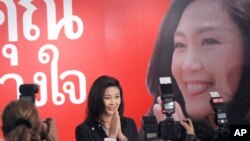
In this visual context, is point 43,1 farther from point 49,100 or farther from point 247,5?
point 247,5

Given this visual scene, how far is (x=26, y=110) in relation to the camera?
2236 millimetres

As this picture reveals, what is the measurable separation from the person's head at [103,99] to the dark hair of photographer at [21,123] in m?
0.92

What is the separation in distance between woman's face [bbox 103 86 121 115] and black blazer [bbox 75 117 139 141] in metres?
0.13

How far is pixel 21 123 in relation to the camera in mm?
2197

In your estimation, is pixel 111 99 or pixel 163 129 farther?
pixel 111 99

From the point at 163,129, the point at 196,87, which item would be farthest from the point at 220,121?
the point at 196,87

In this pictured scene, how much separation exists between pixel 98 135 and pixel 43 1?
5.30 ft

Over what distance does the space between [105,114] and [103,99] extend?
5.2 inches

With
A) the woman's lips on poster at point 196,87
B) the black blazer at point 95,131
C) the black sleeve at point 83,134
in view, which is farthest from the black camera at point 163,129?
the woman's lips on poster at point 196,87

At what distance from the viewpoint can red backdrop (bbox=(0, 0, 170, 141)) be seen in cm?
399

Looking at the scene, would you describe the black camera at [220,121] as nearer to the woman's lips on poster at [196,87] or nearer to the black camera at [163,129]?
the black camera at [163,129]

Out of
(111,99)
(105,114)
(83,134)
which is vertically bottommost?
(83,134)

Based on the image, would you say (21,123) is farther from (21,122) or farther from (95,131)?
(95,131)

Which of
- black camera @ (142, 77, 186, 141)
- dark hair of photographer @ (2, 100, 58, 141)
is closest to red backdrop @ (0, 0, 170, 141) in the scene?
black camera @ (142, 77, 186, 141)
